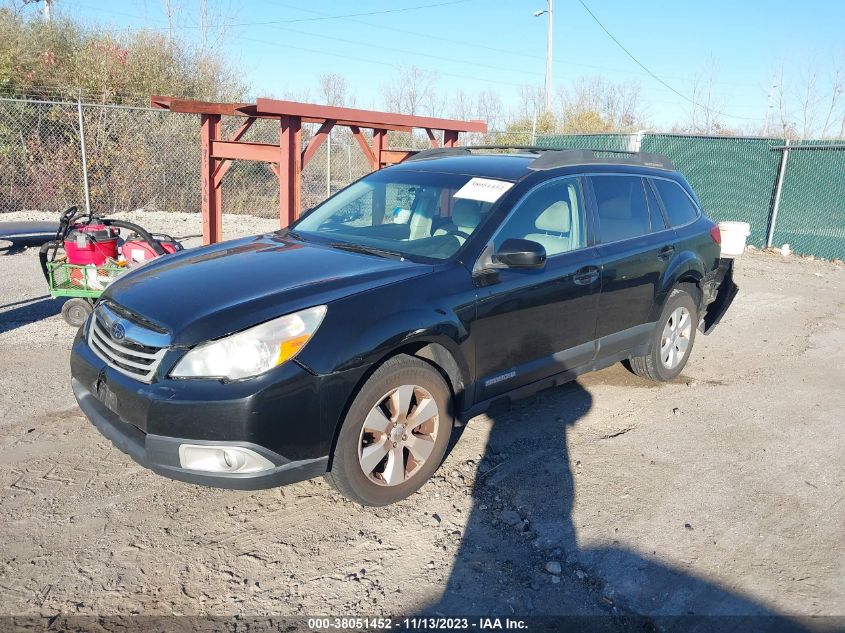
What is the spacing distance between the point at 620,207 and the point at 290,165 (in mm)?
4089

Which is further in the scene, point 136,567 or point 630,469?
point 630,469

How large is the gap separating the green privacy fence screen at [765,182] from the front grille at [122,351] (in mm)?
10173

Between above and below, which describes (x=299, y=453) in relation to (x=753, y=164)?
below

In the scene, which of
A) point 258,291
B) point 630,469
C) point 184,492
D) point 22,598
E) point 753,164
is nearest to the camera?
point 22,598

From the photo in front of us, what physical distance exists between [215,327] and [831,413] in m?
4.72

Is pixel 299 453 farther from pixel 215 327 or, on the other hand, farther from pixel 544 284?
pixel 544 284

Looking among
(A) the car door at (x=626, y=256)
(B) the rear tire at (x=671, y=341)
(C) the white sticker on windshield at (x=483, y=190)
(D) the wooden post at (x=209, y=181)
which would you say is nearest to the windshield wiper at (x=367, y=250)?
(C) the white sticker on windshield at (x=483, y=190)

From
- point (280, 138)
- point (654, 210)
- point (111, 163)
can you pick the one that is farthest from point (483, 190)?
point (111, 163)

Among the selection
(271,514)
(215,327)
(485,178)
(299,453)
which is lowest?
(271,514)

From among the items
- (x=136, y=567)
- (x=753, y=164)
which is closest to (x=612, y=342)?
(x=136, y=567)

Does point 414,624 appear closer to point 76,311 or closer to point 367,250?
point 367,250

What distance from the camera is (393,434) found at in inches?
139

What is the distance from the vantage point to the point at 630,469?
4223mm

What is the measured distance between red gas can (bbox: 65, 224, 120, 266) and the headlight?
13.1 feet
